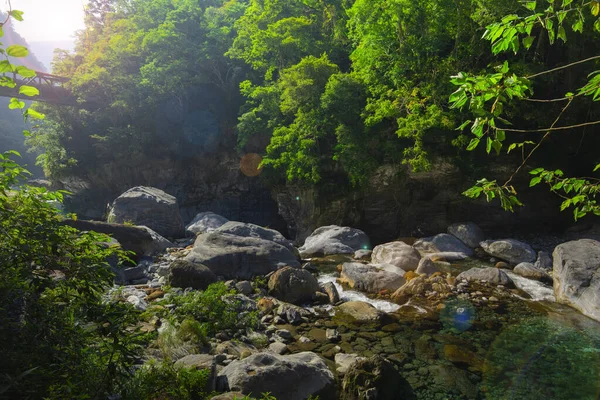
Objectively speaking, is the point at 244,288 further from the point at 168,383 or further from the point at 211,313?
the point at 168,383

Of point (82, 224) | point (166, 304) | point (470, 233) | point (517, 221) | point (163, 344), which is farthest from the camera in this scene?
point (517, 221)

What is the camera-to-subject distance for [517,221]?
60.0ft

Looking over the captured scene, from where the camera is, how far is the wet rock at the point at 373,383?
4941 millimetres

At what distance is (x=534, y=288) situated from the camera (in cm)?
1005

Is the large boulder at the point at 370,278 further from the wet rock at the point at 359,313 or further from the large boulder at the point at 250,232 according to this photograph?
the large boulder at the point at 250,232

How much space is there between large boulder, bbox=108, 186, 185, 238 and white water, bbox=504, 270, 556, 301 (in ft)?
50.7

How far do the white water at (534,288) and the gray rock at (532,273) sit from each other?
236 mm

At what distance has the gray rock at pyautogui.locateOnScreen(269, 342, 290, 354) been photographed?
6418mm

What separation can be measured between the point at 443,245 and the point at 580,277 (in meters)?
6.25

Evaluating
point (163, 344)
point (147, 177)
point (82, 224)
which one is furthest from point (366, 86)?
point (147, 177)

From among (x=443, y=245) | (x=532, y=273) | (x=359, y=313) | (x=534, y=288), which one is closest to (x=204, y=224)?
(x=443, y=245)

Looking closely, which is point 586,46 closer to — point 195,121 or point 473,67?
point 473,67

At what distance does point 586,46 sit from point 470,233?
427 inches

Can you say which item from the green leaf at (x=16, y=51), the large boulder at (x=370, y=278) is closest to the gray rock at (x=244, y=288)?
the large boulder at (x=370, y=278)
